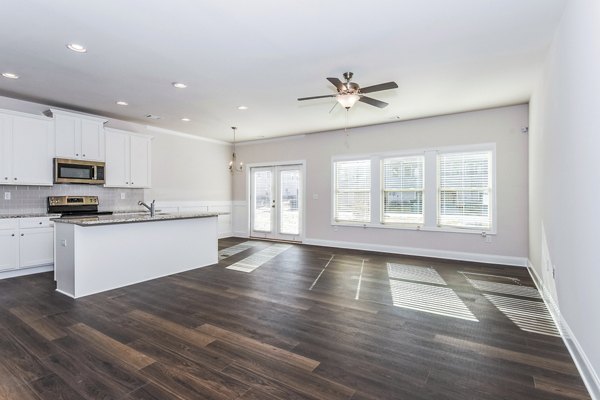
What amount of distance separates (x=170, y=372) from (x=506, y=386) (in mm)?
2295

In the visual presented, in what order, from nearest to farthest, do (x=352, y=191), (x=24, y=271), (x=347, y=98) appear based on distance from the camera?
(x=347, y=98)
(x=24, y=271)
(x=352, y=191)

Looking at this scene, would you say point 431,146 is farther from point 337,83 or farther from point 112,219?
point 112,219

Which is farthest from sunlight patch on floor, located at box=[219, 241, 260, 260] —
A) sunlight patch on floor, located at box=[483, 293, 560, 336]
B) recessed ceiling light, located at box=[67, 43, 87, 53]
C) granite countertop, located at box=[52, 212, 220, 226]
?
sunlight patch on floor, located at box=[483, 293, 560, 336]

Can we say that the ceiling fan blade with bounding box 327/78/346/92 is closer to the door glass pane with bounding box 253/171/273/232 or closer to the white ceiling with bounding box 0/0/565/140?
the white ceiling with bounding box 0/0/565/140

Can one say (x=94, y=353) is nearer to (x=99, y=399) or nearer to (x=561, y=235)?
(x=99, y=399)

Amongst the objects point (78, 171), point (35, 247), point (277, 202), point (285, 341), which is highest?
point (78, 171)

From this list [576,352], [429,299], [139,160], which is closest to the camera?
[576,352]

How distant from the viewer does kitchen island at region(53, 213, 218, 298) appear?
378 centimetres

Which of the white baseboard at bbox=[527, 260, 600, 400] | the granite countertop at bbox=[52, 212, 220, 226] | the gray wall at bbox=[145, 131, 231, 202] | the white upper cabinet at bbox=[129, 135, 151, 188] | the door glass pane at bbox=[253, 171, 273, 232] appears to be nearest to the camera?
the white baseboard at bbox=[527, 260, 600, 400]

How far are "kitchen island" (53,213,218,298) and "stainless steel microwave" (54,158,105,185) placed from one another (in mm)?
1464

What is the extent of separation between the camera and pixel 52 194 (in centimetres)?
530

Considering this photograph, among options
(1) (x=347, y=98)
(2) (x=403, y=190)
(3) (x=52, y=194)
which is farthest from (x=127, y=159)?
(2) (x=403, y=190)

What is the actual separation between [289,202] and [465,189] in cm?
419

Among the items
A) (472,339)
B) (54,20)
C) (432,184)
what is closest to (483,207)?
(432,184)
